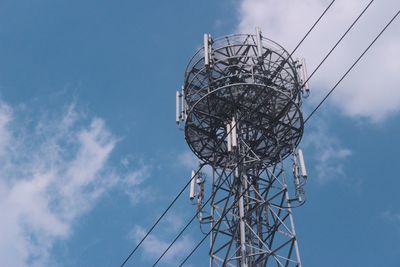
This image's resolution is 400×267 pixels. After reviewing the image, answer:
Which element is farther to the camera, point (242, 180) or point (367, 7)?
point (242, 180)

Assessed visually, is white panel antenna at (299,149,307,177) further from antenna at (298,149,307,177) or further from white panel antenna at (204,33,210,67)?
white panel antenna at (204,33,210,67)

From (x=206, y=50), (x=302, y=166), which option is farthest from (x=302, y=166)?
(x=206, y=50)

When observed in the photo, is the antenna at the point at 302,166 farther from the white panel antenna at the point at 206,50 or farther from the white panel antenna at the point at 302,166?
the white panel antenna at the point at 206,50

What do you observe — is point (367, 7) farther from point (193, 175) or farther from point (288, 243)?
point (193, 175)

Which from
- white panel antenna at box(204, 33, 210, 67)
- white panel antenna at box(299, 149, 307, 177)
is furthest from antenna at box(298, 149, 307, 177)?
white panel antenna at box(204, 33, 210, 67)

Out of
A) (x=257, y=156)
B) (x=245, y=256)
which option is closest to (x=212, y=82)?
(x=257, y=156)

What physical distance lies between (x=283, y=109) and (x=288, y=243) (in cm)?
541

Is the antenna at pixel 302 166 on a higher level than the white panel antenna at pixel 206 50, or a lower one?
lower

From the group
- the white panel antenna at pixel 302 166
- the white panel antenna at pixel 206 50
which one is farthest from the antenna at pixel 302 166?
the white panel antenna at pixel 206 50

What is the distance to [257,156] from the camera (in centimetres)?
2733

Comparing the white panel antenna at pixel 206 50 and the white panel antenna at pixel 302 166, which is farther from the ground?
the white panel antenna at pixel 206 50

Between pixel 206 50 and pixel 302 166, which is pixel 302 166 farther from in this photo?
pixel 206 50

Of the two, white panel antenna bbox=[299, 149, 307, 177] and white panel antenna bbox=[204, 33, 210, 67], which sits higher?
white panel antenna bbox=[204, 33, 210, 67]

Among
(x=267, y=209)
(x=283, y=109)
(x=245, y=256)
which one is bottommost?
(x=245, y=256)
